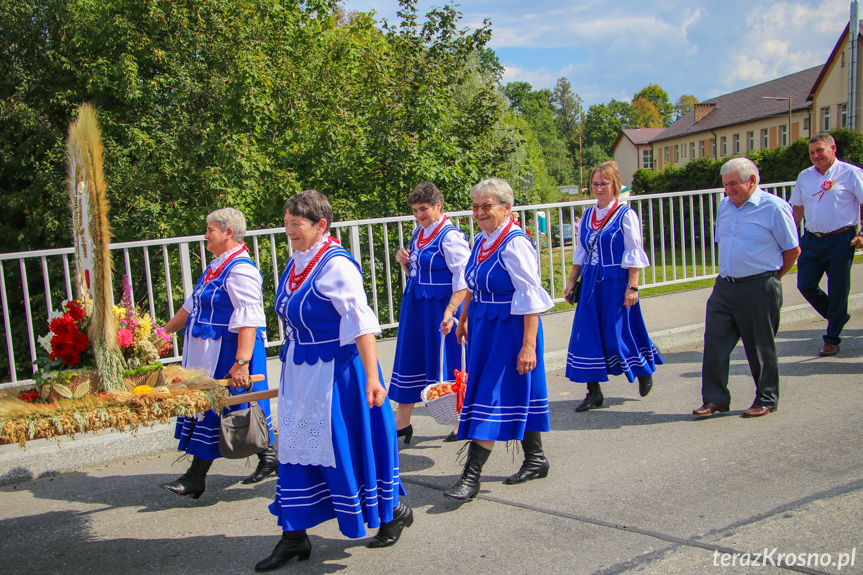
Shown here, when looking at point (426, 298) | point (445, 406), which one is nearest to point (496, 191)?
point (426, 298)

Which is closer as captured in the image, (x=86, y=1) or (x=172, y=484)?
(x=172, y=484)

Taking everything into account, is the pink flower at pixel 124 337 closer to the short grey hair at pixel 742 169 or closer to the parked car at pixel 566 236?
the short grey hair at pixel 742 169

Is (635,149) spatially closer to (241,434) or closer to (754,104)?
(754,104)

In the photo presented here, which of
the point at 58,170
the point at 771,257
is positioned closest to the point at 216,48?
the point at 58,170

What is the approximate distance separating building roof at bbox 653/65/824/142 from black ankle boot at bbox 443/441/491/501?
58.7 metres

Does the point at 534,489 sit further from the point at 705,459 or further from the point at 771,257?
the point at 771,257

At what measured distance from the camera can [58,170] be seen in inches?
627

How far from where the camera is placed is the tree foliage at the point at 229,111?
1273 centimetres

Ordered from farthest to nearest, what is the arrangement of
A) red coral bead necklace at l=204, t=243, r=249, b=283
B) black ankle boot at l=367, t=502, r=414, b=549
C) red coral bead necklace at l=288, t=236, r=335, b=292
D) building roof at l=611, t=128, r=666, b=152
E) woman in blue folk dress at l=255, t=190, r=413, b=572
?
building roof at l=611, t=128, r=666, b=152 → red coral bead necklace at l=204, t=243, r=249, b=283 → black ankle boot at l=367, t=502, r=414, b=549 → red coral bead necklace at l=288, t=236, r=335, b=292 → woman in blue folk dress at l=255, t=190, r=413, b=572

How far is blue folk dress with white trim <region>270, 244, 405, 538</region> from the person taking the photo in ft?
11.6

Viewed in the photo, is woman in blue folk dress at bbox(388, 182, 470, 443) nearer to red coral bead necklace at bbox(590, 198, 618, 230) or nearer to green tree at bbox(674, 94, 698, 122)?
red coral bead necklace at bbox(590, 198, 618, 230)

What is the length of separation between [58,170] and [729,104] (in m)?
67.7

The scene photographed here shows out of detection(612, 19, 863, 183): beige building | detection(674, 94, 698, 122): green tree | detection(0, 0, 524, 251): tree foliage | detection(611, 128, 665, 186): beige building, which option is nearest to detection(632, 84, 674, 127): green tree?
detection(674, 94, 698, 122): green tree

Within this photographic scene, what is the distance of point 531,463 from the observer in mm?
4699
